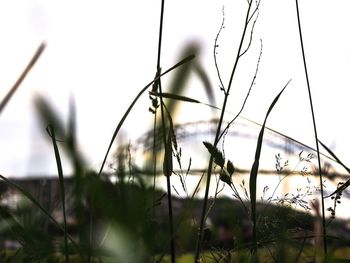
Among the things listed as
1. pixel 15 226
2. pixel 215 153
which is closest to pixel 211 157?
pixel 215 153

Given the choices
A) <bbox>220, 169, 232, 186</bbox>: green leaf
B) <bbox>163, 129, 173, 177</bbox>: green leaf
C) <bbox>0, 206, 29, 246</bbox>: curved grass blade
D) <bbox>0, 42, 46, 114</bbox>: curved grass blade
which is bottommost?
<bbox>0, 206, 29, 246</bbox>: curved grass blade

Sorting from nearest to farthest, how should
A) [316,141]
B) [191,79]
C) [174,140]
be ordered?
[191,79] → [174,140] → [316,141]

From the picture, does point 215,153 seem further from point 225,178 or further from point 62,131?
point 62,131

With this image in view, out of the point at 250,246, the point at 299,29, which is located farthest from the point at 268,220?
the point at 299,29

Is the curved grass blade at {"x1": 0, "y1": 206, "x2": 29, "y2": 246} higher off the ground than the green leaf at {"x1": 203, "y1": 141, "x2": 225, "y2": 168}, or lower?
lower

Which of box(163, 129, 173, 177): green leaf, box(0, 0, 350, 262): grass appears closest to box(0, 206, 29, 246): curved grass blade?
box(0, 0, 350, 262): grass

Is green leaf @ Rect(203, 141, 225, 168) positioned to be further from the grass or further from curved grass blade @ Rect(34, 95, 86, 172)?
curved grass blade @ Rect(34, 95, 86, 172)

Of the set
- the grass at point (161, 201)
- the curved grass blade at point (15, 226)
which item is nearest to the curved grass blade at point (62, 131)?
the grass at point (161, 201)

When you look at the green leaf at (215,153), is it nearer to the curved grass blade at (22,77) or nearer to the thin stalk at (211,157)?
the thin stalk at (211,157)

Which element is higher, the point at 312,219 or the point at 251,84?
the point at 251,84

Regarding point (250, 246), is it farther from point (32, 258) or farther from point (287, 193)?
point (32, 258)

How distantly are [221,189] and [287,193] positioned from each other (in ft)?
0.26

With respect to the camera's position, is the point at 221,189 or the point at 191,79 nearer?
the point at 191,79

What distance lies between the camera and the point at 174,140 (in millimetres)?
502
